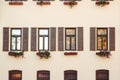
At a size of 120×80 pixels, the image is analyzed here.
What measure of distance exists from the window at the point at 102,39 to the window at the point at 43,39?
8.88 feet

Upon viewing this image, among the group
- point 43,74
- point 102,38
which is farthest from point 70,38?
point 43,74

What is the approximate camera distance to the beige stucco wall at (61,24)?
27.5m

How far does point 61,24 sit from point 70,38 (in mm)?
887

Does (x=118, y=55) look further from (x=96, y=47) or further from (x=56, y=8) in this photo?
(x=56, y=8)

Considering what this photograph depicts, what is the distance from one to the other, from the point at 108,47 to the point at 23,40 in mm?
4506

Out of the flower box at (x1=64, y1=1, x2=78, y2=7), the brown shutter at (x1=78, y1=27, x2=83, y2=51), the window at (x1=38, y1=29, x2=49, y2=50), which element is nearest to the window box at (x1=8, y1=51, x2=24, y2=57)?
the window at (x1=38, y1=29, x2=49, y2=50)

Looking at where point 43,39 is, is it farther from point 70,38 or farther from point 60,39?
point 70,38

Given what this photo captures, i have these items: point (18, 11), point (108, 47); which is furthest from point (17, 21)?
point (108, 47)

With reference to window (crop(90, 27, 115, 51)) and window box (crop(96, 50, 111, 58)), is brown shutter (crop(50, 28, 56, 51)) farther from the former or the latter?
window box (crop(96, 50, 111, 58))

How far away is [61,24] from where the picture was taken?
90.7 feet

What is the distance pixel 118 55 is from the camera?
2742cm

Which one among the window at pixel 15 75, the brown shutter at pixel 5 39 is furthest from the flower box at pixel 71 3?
the window at pixel 15 75

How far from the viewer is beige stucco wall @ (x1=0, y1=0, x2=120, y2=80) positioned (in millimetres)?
27469

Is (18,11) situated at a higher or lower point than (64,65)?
higher
